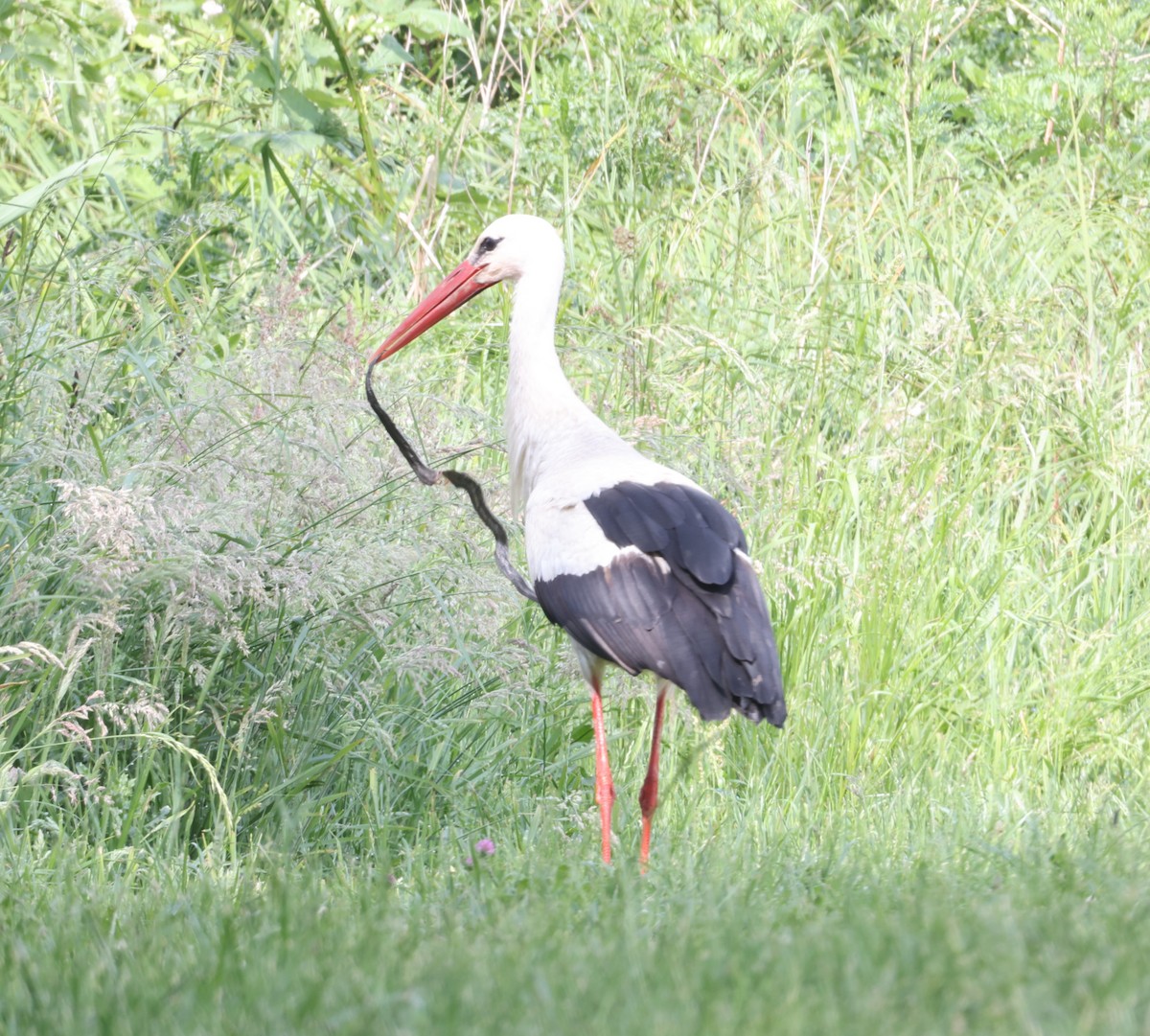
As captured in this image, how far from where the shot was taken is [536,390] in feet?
15.0

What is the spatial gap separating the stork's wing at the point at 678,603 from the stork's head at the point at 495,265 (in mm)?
1024

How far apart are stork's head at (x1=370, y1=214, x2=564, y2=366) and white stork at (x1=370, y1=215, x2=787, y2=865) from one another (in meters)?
0.32

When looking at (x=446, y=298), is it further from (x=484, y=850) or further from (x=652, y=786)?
(x=484, y=850)

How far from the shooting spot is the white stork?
3.56 m

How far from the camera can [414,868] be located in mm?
3479

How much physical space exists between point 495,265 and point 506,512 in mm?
734

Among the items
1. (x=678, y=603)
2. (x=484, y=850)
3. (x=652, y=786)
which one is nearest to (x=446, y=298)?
(x=678, y=603)

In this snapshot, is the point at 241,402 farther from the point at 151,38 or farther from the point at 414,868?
the point at 151,38

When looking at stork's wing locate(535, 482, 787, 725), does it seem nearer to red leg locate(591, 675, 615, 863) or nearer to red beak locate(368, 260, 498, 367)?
red leg locate(591, 675, 615, 863)

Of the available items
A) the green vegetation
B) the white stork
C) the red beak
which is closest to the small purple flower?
the green vegetation

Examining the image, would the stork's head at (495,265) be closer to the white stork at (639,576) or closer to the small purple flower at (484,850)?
the white stork at (639,576)

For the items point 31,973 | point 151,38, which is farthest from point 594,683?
point 151,38

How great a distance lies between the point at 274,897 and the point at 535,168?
185 inches

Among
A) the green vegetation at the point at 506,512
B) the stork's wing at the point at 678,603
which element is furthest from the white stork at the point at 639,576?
the green vegetation at the point at 506,512
